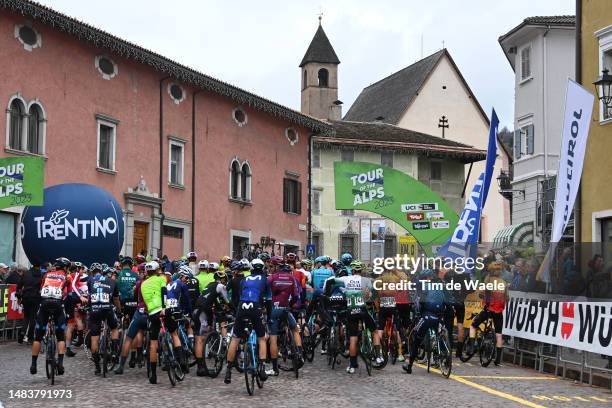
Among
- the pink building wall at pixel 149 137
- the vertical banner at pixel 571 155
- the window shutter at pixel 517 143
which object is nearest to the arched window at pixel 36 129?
the pink building wall at pixel 149 137

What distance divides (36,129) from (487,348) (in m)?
16.4

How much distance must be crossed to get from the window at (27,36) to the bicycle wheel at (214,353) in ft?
49.7

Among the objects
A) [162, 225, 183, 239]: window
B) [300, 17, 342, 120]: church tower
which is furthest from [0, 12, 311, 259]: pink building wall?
[300, 17, 342, 120]: church tower

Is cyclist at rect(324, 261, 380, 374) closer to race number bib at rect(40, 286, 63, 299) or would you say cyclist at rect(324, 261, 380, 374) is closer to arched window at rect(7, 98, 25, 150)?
race number bib at rect(40, 286, 63, 299)

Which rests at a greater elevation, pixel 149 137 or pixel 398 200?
pixel 149 137

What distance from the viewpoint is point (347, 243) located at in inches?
2398

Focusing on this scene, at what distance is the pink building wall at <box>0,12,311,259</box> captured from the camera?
2914cm

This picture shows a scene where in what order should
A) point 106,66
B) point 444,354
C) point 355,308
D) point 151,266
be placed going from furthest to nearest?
point 106,66 → point 355,308 → point 444,354 → point 151,266

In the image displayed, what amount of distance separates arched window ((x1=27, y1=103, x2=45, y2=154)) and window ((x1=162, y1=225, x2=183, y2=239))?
6724 mm

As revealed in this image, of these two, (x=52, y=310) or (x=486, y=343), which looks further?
(x=486, y=343)

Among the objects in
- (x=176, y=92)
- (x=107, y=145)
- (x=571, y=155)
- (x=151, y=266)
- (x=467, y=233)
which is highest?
(x=176, y=92)

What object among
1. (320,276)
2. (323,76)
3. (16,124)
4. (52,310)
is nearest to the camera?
(52,310)

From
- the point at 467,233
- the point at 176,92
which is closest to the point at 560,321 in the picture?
the point at 467,233

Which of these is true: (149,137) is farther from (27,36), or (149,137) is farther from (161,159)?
(27,36)
